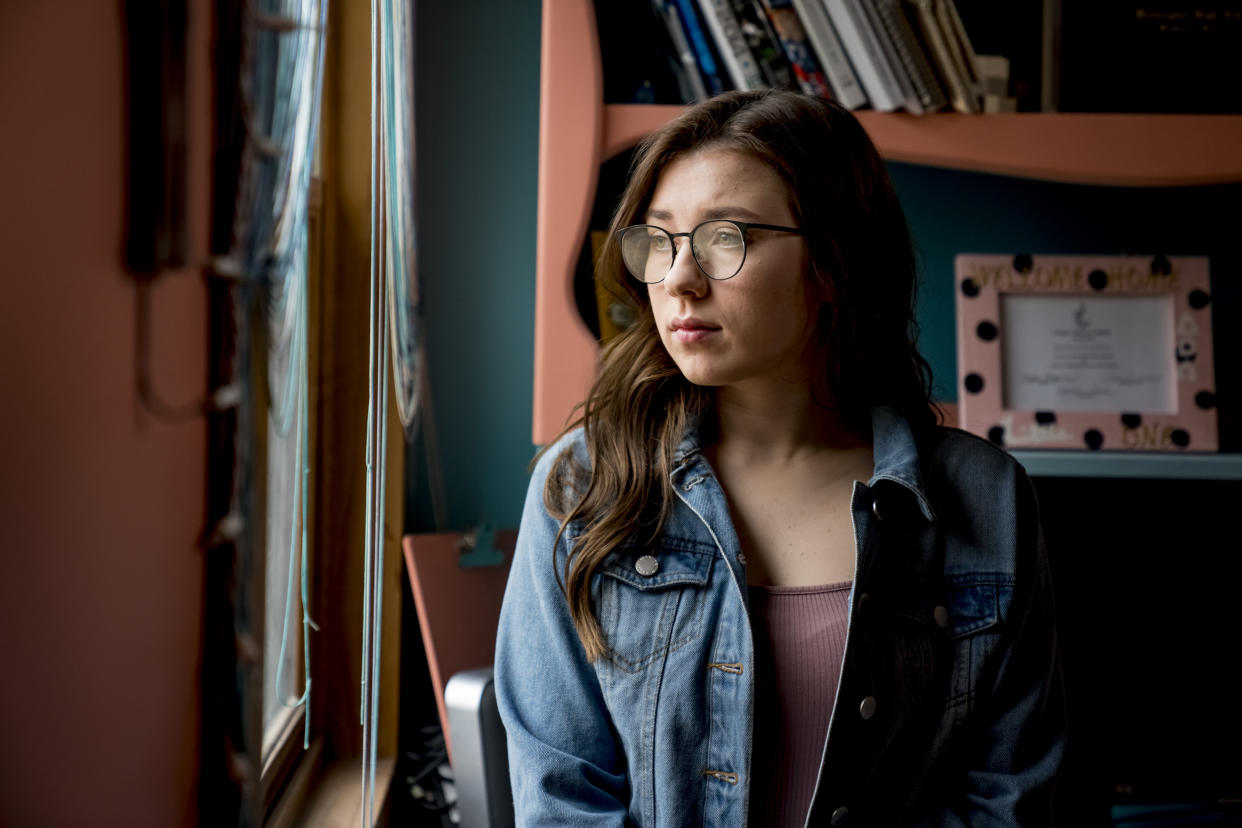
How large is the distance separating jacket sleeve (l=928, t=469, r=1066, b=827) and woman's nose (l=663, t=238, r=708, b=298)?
1.51ft

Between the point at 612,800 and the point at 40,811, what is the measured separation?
0.62 meters

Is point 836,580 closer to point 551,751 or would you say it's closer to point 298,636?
point 551,751

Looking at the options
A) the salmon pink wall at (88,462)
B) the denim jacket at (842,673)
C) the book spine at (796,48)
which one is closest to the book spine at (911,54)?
the book spine at (796,48)

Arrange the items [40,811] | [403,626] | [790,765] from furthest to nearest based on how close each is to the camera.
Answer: [403,626]
[790,765]
[40,811]

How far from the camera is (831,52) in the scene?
1.43m

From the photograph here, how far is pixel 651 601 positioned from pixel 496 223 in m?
1.09

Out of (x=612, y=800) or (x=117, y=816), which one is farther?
(x=612, y=800)

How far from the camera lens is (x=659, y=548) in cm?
107

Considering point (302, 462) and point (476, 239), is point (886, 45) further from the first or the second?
point (302, 462)

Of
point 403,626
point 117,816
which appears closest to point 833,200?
point 117,816

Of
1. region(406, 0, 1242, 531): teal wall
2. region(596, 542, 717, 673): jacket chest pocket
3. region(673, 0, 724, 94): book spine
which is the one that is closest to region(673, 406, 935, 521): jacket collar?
region(596, 542, 717, 673): jacket chest pocket

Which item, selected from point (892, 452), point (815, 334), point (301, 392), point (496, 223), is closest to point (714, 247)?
point (815, 334)

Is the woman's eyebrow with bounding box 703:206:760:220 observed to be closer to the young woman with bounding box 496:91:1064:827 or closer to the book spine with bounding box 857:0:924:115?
the young woman with bounding box 496:91:1064:827

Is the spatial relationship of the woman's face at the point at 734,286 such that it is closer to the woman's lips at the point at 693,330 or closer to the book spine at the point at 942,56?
the woman's lips at the point at 693,330
